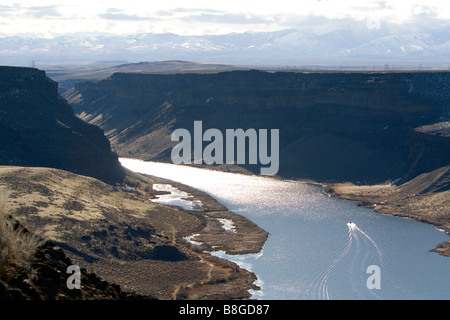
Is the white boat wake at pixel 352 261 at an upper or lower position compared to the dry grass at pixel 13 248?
lower

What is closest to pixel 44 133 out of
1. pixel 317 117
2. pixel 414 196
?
pixel 414 196

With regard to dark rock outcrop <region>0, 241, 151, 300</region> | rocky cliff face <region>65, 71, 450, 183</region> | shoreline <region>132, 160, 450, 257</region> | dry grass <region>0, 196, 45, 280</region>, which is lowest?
shoreline <region>132, 160, 450, 257</region>

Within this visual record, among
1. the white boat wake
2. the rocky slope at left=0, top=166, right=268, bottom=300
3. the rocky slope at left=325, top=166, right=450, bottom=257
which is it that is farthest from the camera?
the rocky slope at left=325, top=166, right=450, bottom=257

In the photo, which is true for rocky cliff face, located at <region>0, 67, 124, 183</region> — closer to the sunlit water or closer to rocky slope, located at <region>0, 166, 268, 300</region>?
rocky slope, located at <region>0, 166, 268, 300</region>

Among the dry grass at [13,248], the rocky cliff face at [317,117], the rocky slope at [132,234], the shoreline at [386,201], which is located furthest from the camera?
the rocky cliff face at [317,117]

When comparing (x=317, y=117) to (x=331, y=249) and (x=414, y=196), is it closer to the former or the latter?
(x=414, y=196)

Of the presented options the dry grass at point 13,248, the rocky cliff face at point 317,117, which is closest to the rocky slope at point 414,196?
the rocky cliff face at point 317,117

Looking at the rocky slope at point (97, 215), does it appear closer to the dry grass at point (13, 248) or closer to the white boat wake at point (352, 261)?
the dry grass at point (13, 248)

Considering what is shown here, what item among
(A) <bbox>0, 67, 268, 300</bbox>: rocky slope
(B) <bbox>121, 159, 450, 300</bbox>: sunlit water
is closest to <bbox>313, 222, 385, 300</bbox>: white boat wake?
(B) <bbox>121, 159, 450, 300</bbox>: sunlit water
